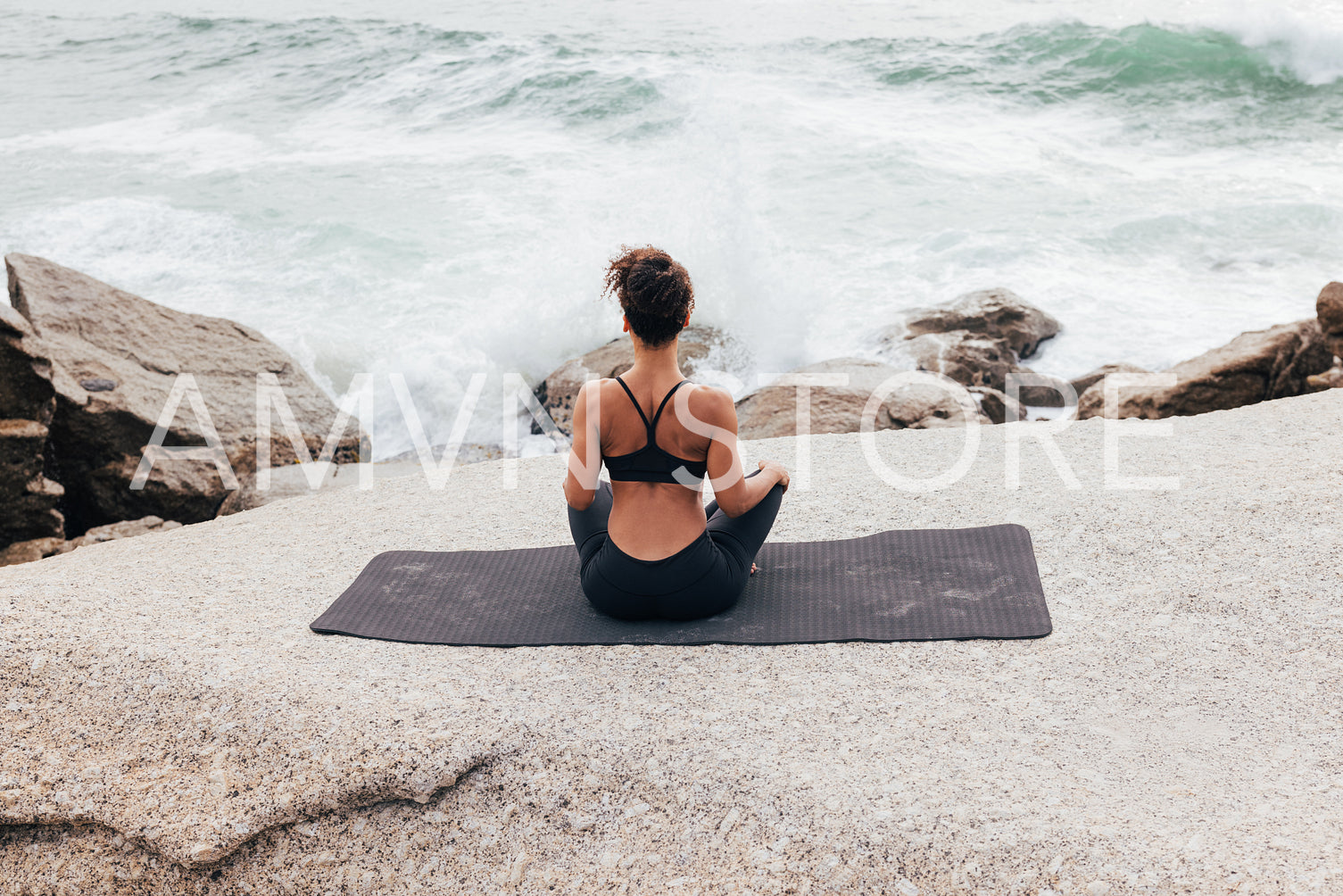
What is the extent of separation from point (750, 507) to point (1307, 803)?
5.94 ft

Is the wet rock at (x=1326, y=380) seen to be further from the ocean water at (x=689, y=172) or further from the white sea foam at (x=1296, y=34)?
the white sea foam at (x=1296, y=34)

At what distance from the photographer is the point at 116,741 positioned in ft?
8.75

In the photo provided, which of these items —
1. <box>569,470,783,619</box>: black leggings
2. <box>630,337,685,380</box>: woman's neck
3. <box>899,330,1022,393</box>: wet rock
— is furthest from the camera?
<box>899,330,1022,393</box>: wet rock

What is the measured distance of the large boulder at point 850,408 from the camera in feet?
20.2

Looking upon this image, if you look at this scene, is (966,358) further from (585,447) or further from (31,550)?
(31,550)

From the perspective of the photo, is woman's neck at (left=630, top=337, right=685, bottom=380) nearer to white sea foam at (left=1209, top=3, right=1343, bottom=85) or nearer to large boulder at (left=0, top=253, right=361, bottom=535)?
large boulder at (left=0, top=253, right=361, bottom=535)

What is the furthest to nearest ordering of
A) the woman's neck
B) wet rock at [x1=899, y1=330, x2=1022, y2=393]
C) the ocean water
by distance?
1. the ocean water
2. wet rock at [x1=899, y1=330, x2=1022, y2=393]
3. the woman's neck

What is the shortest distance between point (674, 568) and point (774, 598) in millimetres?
525

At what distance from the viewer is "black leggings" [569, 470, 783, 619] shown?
123 inches

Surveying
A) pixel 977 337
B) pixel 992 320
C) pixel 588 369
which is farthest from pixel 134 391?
pixel 992 320

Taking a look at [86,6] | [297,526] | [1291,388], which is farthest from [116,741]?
[86,6]

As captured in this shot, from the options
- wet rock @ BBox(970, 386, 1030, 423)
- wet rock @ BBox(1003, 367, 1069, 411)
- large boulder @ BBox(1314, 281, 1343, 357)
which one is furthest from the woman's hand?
wet rock @ BBox(1003, 367, 1069, 411)

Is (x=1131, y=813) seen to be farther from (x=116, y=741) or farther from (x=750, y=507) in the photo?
(x=116, y=741)

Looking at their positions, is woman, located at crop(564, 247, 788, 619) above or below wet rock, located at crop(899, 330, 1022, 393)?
above
